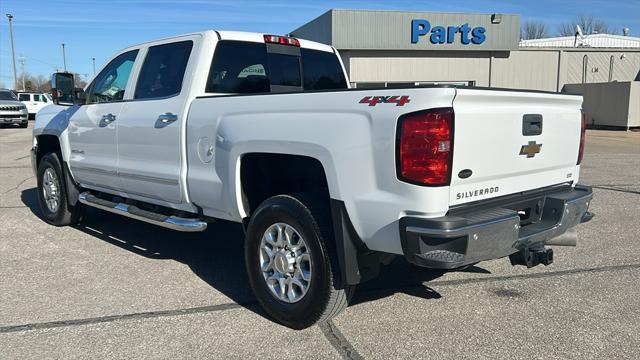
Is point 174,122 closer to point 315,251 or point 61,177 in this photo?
point 315,251

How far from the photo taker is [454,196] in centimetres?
319

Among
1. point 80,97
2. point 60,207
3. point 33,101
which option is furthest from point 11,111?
point 80,97

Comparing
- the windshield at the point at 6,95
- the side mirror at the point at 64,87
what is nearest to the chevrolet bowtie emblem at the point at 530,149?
the side mirror at the point at 64,87

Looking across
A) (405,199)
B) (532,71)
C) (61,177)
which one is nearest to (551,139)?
(405,199)

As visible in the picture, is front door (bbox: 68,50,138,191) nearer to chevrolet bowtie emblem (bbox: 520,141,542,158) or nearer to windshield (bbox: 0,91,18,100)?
chevrolet bowtie emblem (bbox: 520,141,542,158)

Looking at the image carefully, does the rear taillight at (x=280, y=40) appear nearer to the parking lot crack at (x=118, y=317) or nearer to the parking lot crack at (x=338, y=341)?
the parking lot crack at (x=118, y=317)

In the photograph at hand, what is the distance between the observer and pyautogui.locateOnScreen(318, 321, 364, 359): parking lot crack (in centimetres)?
339

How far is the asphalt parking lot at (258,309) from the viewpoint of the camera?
348cm

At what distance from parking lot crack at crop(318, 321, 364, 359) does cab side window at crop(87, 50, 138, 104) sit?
325cm

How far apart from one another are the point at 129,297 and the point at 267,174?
145cm

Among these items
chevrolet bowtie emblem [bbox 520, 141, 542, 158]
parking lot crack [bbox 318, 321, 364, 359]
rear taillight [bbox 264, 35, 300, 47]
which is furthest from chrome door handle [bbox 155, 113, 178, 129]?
chevrolet bowtie emblem [bbox 520, 141, 542, 158]

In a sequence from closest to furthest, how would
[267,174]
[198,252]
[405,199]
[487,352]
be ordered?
[405,199] → [487,352] → [267,174] → [198,252]

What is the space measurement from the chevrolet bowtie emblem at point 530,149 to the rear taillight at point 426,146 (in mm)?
779

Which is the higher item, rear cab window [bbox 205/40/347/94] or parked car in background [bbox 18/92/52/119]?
rear cab window [bbox 205/40/347/94]
